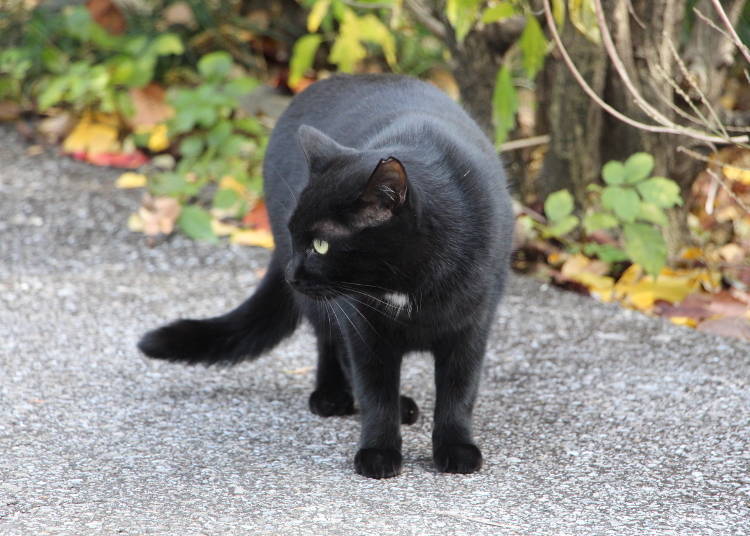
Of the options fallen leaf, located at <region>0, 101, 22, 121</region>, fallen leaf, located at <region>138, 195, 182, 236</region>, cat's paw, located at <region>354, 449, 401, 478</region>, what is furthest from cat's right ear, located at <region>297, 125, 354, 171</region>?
fallen leaf, located at <region>0, 101, 22, 121</region>

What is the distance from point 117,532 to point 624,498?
115 centimetres

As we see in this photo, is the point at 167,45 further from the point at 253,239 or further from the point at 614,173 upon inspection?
the point at 614,173

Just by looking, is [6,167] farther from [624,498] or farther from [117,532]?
[624,498]

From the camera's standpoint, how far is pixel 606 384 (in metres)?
3.18

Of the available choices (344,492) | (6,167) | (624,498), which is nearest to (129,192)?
(6,167)

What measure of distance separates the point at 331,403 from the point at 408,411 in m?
0.23

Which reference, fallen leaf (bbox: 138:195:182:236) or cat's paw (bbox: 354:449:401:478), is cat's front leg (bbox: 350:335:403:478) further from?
fallen leaf (bbox: 138:195:182:236)

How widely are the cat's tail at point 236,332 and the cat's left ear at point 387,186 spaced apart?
3.03ft

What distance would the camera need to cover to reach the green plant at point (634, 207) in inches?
150

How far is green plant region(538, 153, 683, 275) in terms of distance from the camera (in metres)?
3.82

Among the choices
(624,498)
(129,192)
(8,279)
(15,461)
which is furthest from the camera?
(129,192)

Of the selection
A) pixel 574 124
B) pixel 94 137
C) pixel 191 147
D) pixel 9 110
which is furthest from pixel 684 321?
pixel 9 110

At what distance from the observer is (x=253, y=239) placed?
4562 millimetres

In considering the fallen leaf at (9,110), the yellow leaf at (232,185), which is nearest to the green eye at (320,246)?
the yellow leaf at (232,185)
